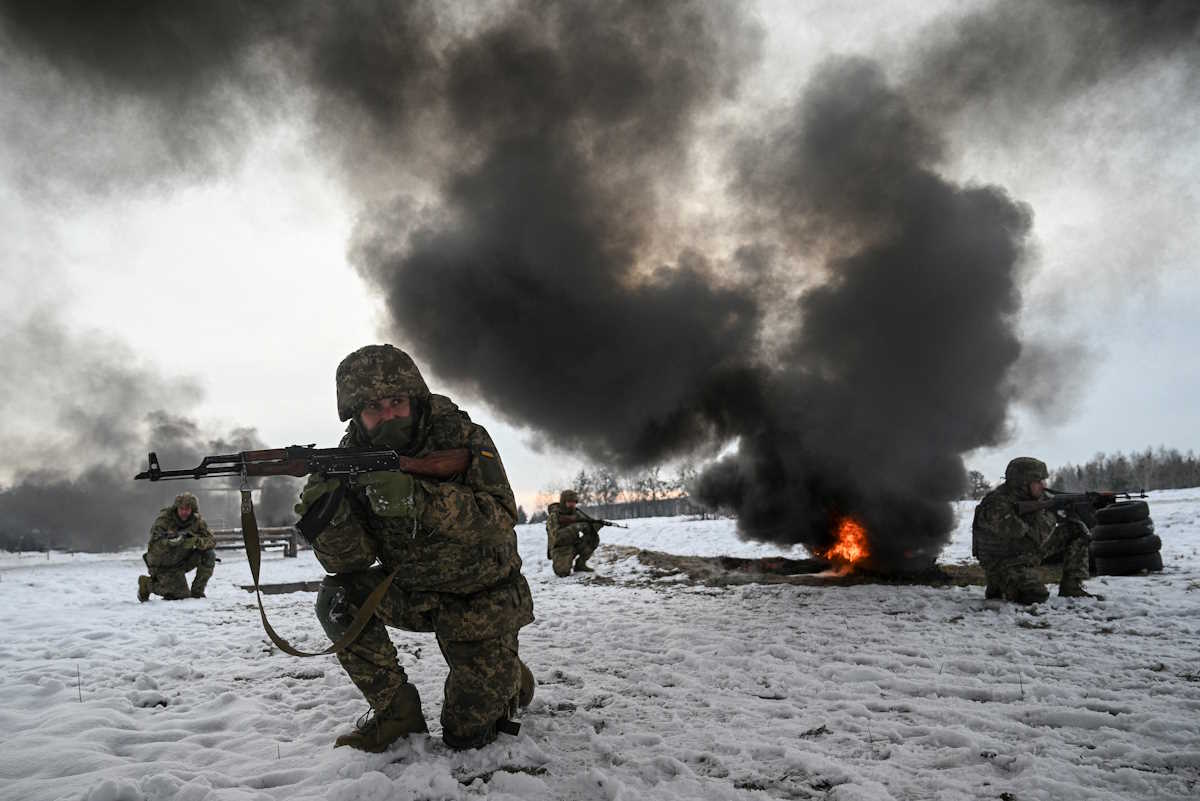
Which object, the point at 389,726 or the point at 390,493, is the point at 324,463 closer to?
the point at 390,493

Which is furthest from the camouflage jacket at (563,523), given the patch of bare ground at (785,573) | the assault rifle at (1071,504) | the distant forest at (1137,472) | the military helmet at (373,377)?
the distant forest at (1137,472)

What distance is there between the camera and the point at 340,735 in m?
3.49

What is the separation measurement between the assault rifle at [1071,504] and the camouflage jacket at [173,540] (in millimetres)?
11703

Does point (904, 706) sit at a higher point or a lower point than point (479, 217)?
lower

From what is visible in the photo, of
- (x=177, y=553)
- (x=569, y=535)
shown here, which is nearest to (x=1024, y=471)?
(x=569, y=535)

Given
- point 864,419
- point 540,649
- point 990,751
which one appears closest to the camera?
point 990,751

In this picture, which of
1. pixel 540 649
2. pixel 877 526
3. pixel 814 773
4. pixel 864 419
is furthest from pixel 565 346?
pixel 814 773

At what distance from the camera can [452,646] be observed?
3447 millimetres

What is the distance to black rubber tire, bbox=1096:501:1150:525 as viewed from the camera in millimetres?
9250

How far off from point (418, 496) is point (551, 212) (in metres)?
10.7

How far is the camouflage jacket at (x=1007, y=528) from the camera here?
710 centimetres

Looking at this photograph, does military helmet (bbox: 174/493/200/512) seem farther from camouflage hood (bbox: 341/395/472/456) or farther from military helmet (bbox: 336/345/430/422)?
military helmet (bbox: 336/345/430/422)

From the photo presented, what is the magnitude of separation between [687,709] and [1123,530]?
935 cm

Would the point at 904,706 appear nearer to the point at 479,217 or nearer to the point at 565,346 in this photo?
the point at 565,346
